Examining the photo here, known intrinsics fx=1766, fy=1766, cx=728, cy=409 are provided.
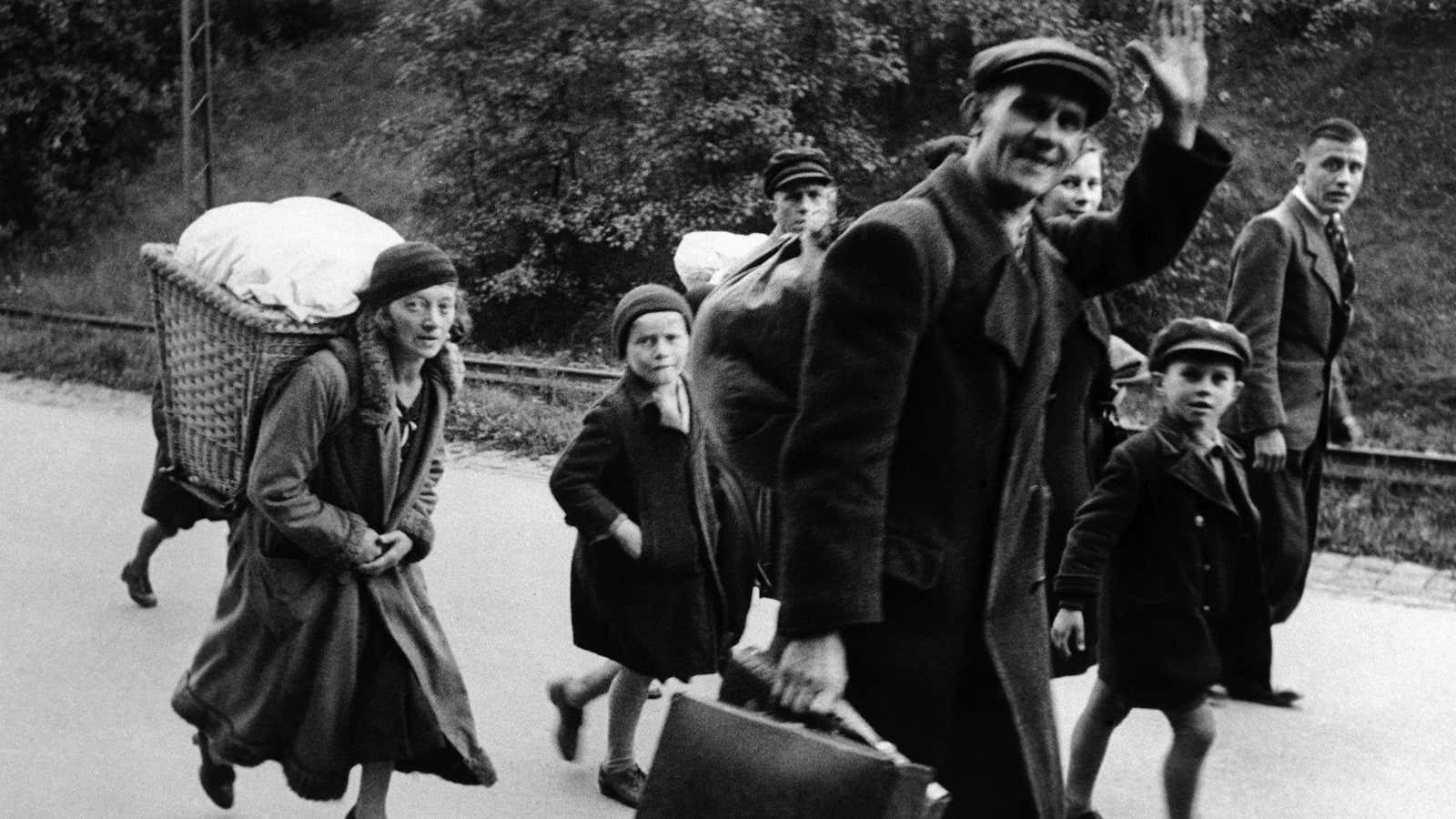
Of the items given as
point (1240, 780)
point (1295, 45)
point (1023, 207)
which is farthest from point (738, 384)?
point (1295, 45)

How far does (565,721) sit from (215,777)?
44.0 inches

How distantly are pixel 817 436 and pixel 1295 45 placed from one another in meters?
16.0

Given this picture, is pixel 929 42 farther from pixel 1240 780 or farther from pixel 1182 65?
pixel 1182 65

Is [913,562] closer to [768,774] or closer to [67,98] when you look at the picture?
[768,774]

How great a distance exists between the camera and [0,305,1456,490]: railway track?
9.13 meters

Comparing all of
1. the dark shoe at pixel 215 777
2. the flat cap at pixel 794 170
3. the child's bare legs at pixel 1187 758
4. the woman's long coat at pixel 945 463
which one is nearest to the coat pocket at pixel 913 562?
the woman's long coat at pixel 945 463

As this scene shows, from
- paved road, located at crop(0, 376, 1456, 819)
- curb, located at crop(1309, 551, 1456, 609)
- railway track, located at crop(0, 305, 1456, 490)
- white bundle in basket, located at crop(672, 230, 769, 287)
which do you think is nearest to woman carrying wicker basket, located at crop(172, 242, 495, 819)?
paved road, located at crop(0, 376, 1456, 819)

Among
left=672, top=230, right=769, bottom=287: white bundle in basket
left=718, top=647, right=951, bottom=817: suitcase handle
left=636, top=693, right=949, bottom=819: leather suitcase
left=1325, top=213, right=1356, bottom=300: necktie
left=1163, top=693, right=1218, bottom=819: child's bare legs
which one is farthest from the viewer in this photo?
left=672, top=230, right=769, bottom=287: white bundle in basket

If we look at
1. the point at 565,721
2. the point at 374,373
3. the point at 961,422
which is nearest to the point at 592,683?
the point at 565,721

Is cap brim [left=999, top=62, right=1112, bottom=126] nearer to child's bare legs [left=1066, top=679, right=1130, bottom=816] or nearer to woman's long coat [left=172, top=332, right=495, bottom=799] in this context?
woman's long coat [left=172, top=332, right=495, bottom=799]

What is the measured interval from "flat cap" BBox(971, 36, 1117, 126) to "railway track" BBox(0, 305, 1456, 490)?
535 cm

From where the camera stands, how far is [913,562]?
2.88 metres

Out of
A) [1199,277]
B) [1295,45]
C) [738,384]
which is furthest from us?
[1295,45]

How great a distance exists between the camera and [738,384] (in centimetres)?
313
